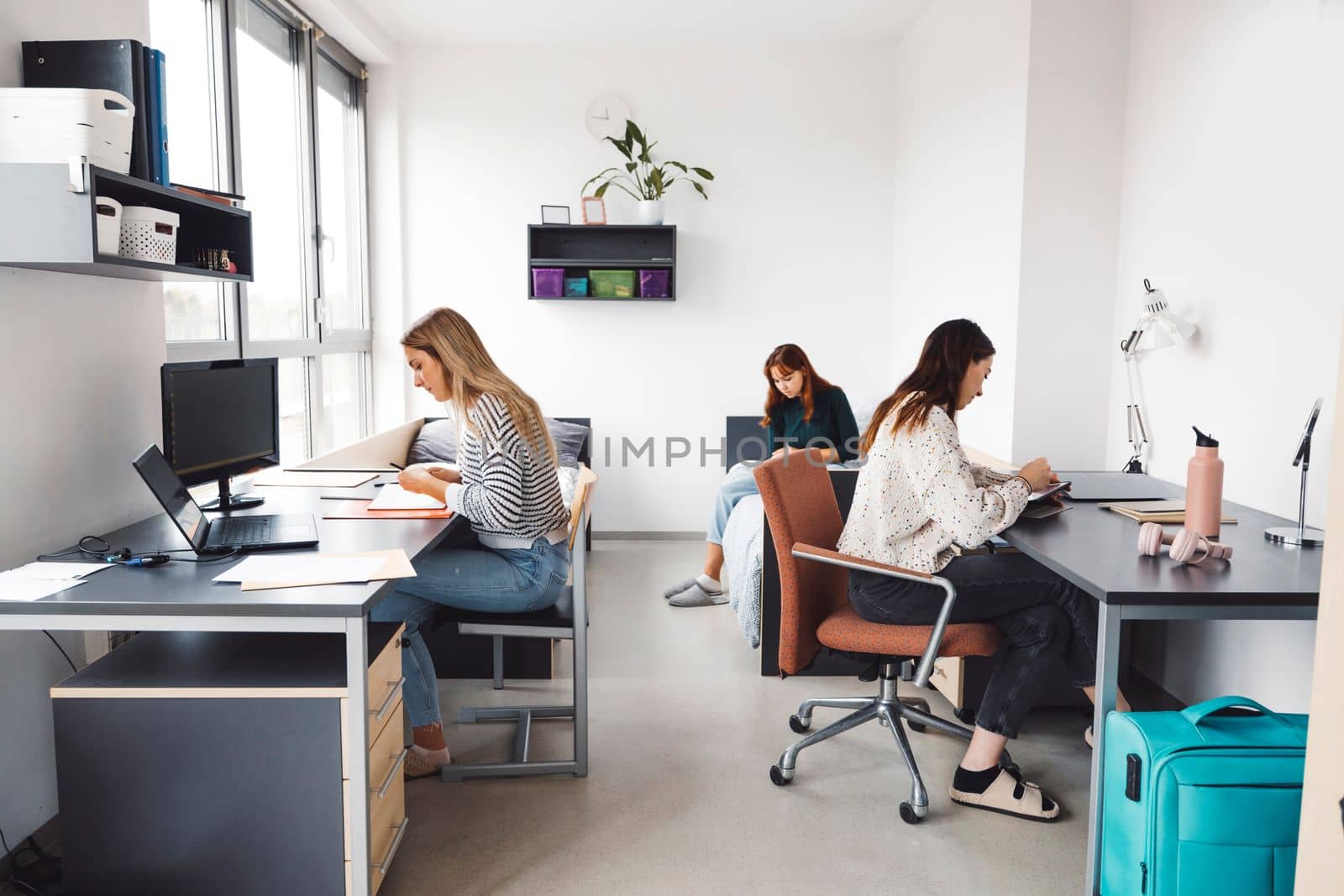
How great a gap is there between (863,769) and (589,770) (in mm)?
765

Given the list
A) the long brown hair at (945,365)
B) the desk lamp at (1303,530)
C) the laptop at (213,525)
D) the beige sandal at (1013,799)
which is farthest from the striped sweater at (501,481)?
the desk lamp at (1303,530)

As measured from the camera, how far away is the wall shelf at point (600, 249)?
17.6 feet

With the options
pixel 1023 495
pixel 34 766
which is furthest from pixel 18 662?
pixel 1023 495

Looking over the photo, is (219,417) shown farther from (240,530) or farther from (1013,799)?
(1013,799)

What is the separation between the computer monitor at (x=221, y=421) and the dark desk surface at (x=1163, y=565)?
2025 mm

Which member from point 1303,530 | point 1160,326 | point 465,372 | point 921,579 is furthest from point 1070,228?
point 465,372

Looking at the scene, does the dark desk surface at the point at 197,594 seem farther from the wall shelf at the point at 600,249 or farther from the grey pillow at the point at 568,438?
the wall shelf at the point at 600,249

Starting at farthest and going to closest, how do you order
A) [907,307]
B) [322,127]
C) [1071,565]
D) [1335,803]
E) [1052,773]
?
[907,307] → [322,127] → [1052,773] → [1071,565] → [1335,803]

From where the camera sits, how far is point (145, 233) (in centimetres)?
217

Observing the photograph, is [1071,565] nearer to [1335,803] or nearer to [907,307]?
[1335,803]

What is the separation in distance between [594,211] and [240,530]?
3491 millimetres

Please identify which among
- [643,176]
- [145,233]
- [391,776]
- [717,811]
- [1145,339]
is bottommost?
[717,811]

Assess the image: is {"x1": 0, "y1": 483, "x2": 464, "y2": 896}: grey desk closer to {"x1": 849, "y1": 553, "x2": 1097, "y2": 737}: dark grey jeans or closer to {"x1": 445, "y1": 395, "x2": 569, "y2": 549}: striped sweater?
{"x1": 445, "y1": 395, "x2": 569, "y2": 549}: striped sweater

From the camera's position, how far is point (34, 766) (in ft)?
7.41
